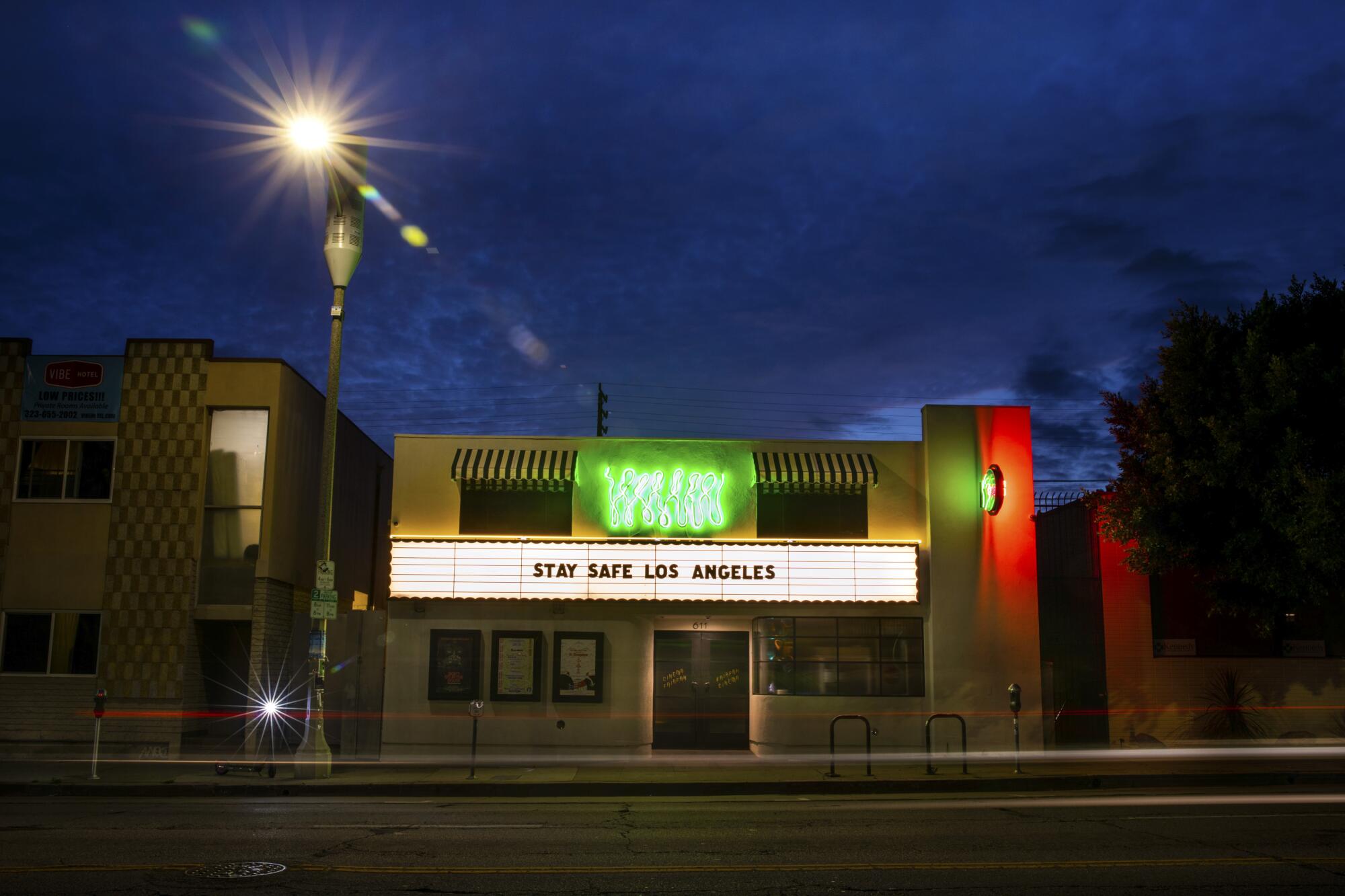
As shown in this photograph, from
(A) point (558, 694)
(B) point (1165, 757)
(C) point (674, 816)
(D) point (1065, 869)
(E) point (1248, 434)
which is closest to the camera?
(D) point (1065, 869)

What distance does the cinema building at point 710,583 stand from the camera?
21.0 meters

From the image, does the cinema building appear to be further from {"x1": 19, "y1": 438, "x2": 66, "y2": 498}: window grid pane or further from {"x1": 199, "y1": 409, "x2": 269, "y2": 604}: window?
{"x1": 19, "y1": 438, "x2": 66, "y2": 498}: window grid pane

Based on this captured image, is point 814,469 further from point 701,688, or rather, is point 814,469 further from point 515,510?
point 515,510

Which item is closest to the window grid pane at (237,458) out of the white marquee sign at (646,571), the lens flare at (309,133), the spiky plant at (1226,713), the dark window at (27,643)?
the white marquee sign at (646,571)

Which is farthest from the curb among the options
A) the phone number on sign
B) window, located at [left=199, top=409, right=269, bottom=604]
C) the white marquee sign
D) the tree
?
the phone number on sign

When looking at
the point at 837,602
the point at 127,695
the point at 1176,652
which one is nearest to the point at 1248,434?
the point at 1176,652

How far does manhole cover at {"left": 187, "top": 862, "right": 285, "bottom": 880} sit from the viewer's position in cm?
940

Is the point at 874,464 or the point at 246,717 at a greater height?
the point at 874,464

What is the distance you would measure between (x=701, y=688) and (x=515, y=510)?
5230mm

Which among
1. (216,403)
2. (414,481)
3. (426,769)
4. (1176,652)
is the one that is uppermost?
(216,403)

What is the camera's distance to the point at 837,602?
21312 millimetres

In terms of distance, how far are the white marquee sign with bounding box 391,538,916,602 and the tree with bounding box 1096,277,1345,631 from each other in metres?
4.77

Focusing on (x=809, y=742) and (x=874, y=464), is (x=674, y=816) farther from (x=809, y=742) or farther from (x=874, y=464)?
(x=874, y=464)

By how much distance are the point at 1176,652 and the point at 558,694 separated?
12.3 meters
